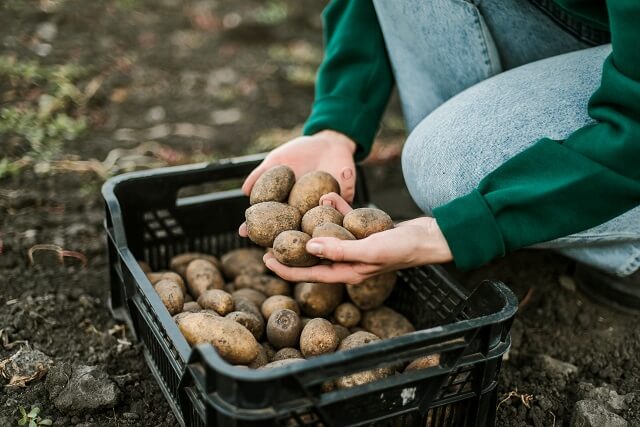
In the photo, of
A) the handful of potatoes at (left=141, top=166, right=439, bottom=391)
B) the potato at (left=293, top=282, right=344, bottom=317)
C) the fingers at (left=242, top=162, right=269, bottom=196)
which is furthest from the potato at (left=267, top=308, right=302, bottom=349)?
the fingers at (left=242, top=162, right=269, bottom=196)

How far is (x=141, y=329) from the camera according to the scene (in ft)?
5.32

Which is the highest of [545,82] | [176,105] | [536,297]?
[545,82]

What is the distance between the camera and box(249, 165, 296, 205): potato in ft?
5.29

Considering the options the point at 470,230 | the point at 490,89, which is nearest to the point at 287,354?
the point at 470,230

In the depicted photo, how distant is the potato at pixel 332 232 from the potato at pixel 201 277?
0.40 metres

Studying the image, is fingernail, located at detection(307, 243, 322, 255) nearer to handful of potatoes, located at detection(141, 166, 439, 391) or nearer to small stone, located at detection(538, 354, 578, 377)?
handful of potatoes, located at detection(141, 166, 439, 391)

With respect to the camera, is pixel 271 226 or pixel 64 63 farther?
pixel 64 63

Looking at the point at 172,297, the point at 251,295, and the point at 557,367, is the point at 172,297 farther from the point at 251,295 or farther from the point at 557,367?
the point at 557,367

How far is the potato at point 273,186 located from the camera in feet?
5.29

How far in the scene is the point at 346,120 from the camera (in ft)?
6.14

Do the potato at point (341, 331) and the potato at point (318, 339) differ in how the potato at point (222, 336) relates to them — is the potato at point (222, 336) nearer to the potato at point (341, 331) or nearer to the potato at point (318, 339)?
the potato at point (318, 339)

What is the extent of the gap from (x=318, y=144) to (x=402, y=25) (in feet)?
1.21

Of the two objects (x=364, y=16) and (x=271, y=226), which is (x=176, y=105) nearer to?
(x=364, y=16)

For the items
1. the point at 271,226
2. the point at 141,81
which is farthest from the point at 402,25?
the point at 141,81
